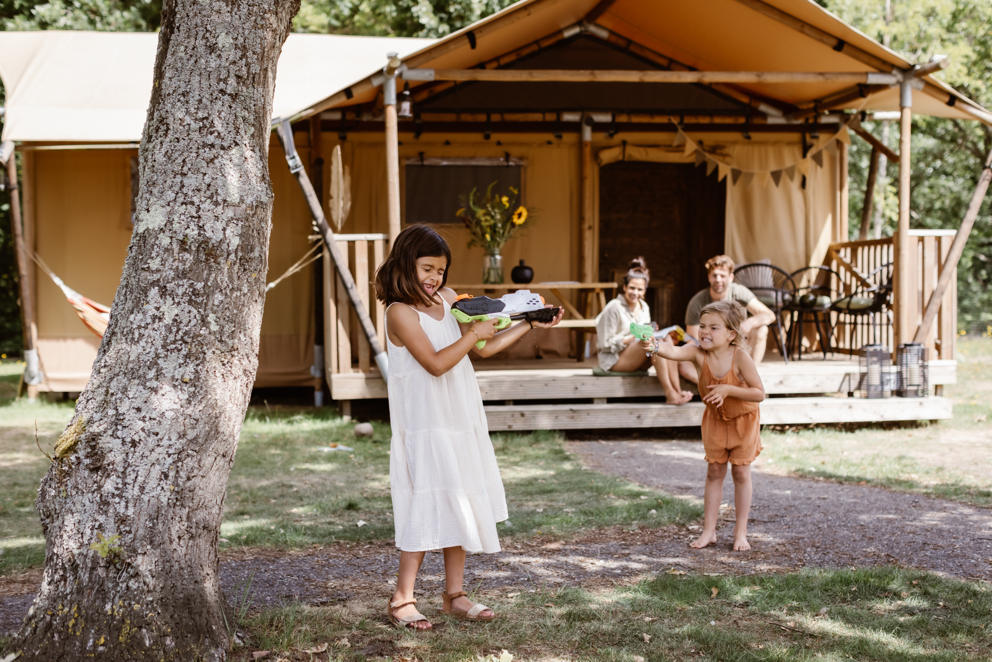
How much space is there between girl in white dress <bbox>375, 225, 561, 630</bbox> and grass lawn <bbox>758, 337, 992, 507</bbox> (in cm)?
313

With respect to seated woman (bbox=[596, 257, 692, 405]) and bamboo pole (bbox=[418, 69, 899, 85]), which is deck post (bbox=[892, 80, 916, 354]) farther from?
seated woman (bbox=[596, 257, 692, 405])

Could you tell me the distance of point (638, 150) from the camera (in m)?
9.48

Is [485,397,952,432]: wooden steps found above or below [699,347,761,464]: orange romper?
below

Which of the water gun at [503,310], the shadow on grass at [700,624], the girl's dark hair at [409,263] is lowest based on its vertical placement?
the shadow on grass at [700,624]

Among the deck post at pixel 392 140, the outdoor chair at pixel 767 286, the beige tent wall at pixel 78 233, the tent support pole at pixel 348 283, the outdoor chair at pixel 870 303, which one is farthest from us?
the beige tent wall at pixel 78 233

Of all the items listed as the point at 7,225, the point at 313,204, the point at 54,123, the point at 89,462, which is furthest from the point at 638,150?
the point at 7,225

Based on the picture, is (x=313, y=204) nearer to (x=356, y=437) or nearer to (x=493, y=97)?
(x=356, y=437)

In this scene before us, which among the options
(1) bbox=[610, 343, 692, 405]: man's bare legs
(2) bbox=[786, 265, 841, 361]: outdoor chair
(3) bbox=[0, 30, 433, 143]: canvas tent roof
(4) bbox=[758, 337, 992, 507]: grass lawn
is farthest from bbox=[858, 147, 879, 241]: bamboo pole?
(3) bbox=[0, 30, 433, 143]: canvas tent roof

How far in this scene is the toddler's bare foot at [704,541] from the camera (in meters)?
3.88

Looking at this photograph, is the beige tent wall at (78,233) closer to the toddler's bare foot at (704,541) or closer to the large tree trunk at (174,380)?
the toddler's bare foot at (704,541)

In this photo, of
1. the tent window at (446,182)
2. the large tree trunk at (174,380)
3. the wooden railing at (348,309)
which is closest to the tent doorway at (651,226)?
the tent window at (446,182)

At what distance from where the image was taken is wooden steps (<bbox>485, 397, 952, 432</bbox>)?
694 cm

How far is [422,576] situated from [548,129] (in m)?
6.68

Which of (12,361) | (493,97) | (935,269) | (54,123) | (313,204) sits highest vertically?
(493,97)
